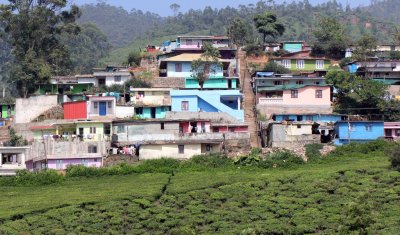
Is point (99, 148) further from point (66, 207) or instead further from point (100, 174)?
point (66, 207)

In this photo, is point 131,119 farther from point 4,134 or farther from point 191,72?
point 191,72

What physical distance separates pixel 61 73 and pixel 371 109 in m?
25.7

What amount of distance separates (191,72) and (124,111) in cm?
951

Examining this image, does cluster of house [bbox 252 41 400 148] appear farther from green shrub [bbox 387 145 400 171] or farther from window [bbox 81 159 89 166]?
window [bbox 81 159 89 166]

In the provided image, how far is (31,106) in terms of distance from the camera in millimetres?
60844

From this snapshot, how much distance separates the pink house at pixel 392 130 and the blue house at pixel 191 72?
522 inches

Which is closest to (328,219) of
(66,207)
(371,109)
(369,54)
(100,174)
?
(66,207)

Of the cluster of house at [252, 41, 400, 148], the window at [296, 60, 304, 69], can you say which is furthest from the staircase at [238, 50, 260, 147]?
the window at [296, 60, 304, 69]

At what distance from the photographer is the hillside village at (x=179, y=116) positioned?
52750 millimetres

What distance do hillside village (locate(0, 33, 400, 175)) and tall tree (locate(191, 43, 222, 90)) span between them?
21 centimetres

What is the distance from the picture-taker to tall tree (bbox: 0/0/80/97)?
63.7 meters

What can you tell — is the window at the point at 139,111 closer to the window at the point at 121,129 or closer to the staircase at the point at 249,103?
the window at the point at 121,129

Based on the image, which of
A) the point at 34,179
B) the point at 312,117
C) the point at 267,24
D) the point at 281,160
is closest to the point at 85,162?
the point at 34,179

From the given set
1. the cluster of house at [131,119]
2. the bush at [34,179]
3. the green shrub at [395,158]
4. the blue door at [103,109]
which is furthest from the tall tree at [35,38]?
the green shrub at [395,158]
